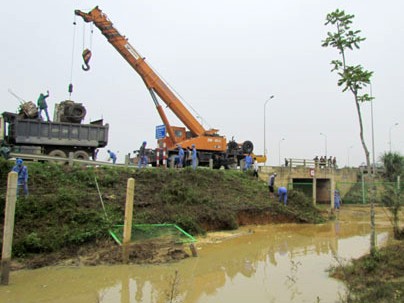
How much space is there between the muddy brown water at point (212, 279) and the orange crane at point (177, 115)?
9.60 metres

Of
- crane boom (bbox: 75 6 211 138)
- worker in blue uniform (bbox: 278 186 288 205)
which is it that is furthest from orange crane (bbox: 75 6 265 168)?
worker in blue uniform (bbox: 278 186 288 205)

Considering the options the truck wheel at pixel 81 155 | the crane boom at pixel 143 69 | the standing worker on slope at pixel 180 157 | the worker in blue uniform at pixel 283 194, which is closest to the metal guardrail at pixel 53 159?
the truck wheel at pixel 81 155

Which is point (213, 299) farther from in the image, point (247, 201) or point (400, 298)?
point (247, 201)

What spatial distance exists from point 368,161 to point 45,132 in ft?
44.6

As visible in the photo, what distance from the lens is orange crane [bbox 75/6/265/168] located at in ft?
73.2

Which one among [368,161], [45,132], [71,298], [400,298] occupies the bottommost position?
[71,298]

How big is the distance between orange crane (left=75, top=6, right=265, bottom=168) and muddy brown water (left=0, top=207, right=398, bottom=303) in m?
9.60

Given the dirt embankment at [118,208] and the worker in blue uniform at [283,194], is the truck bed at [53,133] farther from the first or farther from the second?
the worker in blue uniform at [283,194]

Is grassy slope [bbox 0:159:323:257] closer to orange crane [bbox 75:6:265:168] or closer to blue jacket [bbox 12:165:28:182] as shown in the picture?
blue jacket [bbox 12:165:28:182]

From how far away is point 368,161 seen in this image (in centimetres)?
964

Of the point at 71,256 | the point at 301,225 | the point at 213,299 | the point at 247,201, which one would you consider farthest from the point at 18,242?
the point at 301,225

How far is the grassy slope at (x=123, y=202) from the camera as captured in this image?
12156 millimetres

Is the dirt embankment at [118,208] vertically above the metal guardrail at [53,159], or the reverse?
the metal guardrail at [53,159]

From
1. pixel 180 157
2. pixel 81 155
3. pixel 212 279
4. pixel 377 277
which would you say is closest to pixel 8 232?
pixel 212 279
